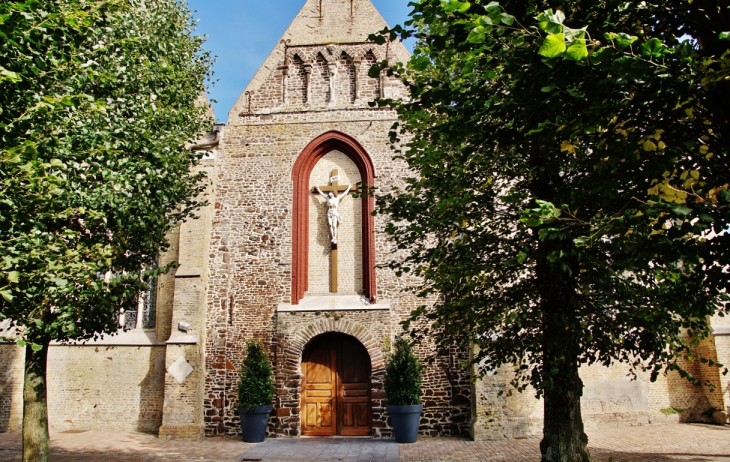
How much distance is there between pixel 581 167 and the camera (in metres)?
6.67

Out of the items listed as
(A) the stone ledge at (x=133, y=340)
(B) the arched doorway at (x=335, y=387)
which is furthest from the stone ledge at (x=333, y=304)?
(A) the stone ledge at (x=133, y=340)

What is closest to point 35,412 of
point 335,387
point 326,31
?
point 335,387

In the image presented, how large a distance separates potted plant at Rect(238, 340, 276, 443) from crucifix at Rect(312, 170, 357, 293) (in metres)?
2.60

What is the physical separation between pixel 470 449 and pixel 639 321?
5.35m

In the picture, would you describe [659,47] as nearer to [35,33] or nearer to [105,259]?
[35,33]

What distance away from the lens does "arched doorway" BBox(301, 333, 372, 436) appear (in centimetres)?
1222

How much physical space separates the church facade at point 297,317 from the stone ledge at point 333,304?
3 cm

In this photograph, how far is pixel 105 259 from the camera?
7168 mm

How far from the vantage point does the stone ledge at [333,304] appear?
12.3 m

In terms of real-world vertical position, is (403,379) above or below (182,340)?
below

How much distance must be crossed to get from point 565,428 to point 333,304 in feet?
21.8

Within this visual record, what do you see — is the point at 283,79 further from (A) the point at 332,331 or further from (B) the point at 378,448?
(B) the point at 378,448

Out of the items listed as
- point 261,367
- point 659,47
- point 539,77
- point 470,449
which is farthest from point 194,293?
point 659,47

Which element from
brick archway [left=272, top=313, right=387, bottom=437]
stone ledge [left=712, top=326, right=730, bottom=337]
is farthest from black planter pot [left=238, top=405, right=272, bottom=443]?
stone ledge [left=712, top=326, right=730, bottom=337]
